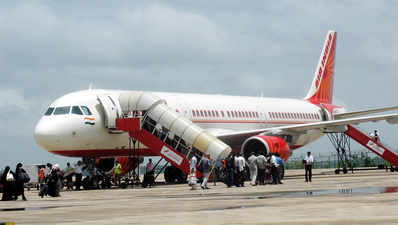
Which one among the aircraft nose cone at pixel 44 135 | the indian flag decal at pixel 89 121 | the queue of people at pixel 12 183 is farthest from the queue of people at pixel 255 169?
the queue of people at pixel 12 183

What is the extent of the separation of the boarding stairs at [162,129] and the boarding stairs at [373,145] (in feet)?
50.2

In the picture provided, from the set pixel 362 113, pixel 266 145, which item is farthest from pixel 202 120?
pixel 362 113

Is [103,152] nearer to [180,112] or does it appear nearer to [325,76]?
[180,112]

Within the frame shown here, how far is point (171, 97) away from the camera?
3381 centimetres

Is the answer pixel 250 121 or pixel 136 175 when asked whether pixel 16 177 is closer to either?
pixel 136 175

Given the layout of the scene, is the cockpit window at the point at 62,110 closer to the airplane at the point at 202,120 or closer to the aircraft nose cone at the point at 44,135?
the airplane at the point at 202,120

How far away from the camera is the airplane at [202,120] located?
2892cm

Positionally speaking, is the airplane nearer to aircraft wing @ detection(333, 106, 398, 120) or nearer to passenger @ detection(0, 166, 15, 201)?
aircraft wing @ detection(333, 106, 398, 120)

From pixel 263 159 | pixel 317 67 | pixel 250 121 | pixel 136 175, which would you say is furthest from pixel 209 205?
pixel 317 67

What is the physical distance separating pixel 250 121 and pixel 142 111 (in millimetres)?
9226

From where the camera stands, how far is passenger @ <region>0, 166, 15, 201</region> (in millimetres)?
23094

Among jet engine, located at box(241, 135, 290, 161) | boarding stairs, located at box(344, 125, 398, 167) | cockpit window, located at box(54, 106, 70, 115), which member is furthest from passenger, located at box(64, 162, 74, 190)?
boarding stairs, located at box(344, 125, 398, 167)

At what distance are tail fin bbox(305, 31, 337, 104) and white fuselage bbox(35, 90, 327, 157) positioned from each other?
1.92m

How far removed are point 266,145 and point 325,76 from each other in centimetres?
1770
